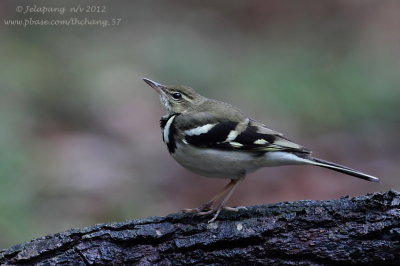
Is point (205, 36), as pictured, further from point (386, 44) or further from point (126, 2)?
point (386, 44)

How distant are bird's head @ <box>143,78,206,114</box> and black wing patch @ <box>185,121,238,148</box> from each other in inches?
23.1

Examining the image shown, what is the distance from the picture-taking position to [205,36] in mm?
18156

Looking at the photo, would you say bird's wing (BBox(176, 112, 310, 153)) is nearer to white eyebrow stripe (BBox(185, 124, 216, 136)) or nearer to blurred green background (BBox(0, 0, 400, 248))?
white eyebrow stripe (BBox(185, 124, 216, 136))

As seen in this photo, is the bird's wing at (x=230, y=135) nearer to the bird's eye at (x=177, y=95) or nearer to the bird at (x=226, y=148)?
the bird at (x=226, y=148)

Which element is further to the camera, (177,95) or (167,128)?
(177,95)

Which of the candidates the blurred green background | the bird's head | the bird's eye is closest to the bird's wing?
the bird's head

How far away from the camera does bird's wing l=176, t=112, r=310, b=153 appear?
6.00 metres

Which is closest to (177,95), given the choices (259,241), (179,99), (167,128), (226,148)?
(179,99)

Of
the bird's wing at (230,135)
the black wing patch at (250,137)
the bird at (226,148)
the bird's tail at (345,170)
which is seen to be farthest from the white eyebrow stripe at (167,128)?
the bird's tail at (345,170)

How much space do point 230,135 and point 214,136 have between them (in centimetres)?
16

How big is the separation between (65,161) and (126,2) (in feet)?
31.7

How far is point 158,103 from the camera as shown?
557 inches

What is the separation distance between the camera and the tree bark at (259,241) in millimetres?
5051

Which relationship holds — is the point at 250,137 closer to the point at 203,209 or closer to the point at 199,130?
the point at 199,130
